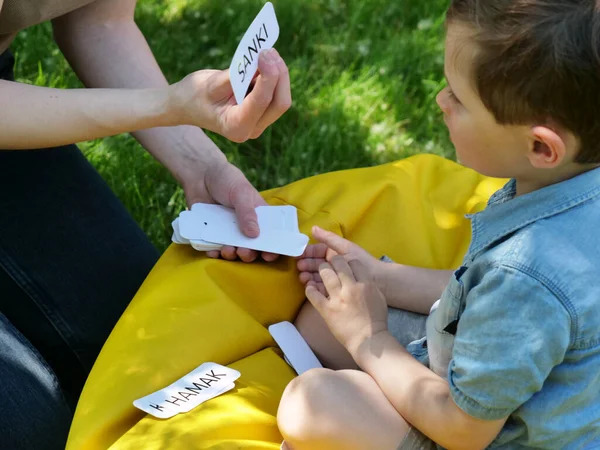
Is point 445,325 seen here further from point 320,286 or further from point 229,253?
point 229,253

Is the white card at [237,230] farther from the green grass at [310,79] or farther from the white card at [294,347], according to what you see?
the green grass at [310,79]

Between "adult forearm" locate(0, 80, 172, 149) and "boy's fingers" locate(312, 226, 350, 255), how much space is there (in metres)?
0.43

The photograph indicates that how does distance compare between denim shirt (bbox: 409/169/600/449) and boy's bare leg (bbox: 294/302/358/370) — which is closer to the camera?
Answer: denim shirt (bbox: 409/169/600/449)

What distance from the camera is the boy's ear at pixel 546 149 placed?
3.84 feet

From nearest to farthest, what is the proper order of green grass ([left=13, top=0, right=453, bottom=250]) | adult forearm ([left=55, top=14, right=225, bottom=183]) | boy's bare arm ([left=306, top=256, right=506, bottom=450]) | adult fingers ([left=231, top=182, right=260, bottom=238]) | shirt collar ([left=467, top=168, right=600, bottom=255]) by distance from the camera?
shirt collar ([left=467, top=168, right=600, bottom=255]) → boy's bare arm ([left=306, top=256, right=506, bottom=450]) → adult fingers ([left=231, top=182, right=260, bottom=238]) → adult forearm ([left=55, top=14, right=225, bottom=183]) → green grass ([left=13, top=0, right=453, bottom=250])

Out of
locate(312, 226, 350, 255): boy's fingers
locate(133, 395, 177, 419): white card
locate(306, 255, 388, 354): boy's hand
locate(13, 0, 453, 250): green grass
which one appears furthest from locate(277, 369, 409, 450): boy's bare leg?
locate(13, 0, 453, 250): green grass

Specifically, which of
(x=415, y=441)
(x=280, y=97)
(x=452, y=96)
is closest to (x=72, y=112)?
(x=280, y=97)

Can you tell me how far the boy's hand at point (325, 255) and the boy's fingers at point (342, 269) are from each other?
91mm

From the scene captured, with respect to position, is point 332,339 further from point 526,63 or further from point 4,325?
point 526,63

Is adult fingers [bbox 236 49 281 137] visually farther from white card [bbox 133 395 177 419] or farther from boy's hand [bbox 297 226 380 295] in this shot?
white card [bbox 133 395 177 419]

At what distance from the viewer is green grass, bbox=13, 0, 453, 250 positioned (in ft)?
8.93

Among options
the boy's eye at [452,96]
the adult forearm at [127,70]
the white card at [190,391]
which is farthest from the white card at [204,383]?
the boy's eye at [452,96]

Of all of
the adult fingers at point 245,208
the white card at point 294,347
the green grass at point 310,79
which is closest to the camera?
the white card at point 294,347

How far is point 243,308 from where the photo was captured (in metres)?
1.86
